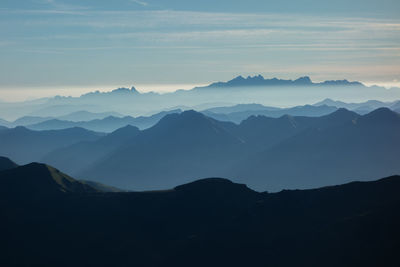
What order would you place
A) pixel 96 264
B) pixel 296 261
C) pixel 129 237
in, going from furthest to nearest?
pixel 129 237 → pixel 96 264 → pixel 296 261

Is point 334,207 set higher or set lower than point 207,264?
higher

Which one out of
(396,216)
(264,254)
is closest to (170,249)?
(264,254)

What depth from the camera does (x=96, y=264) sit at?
17438cm

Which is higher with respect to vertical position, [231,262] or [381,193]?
[381,193]

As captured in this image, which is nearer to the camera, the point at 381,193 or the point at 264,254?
the point at 264,254

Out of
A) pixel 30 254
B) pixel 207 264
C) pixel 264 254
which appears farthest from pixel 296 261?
pixel 30 254

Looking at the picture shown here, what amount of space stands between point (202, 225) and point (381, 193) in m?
69.0

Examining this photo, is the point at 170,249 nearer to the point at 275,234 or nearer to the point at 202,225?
the point at 202,225

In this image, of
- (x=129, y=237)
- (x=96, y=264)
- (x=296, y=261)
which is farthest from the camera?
(x=129, y=237)

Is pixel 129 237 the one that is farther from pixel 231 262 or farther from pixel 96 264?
pixel 231 262

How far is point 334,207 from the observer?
193 m

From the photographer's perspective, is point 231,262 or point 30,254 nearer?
point 231,262

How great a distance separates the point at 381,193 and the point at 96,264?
355 feet

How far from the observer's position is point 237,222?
19250cm
